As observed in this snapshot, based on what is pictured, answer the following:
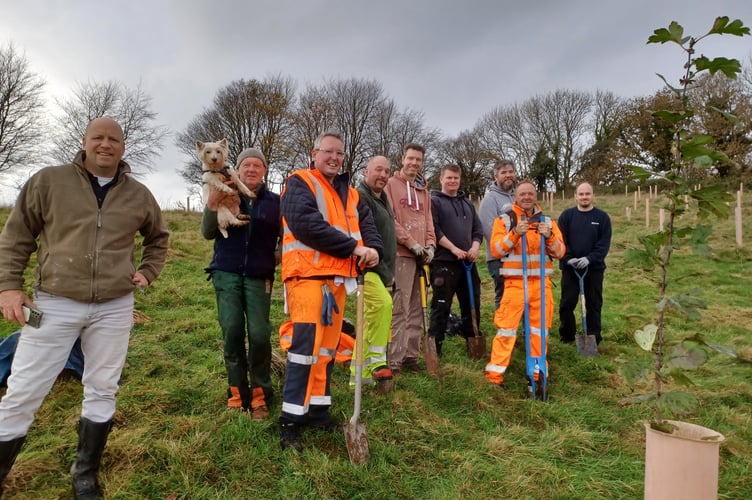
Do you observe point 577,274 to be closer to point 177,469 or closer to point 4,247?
point 177,469

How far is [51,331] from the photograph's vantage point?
259 centimetres

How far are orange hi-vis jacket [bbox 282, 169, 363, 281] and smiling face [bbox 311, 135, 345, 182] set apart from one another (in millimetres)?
58

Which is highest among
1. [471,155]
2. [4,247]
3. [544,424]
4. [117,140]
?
[471,155]

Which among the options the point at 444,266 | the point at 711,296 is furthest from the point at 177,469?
the point at 711,296

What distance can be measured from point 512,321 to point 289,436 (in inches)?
109

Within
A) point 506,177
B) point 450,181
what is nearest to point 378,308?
point 450,181

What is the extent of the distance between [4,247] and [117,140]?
87 centimetres

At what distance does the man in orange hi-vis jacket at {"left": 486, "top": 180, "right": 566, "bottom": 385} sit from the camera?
16.4 feet

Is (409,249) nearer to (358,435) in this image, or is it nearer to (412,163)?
(412,163)

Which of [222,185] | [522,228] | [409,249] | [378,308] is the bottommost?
[378,308]

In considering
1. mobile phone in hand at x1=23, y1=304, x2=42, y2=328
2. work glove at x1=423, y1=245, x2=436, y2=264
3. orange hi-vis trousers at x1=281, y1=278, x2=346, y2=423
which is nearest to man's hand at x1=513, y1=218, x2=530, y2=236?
work glove at x1=423, y1=245, x2=436, y2=264

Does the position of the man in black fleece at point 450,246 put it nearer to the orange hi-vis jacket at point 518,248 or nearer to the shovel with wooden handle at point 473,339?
the shovel with wooden handle at point 473,339

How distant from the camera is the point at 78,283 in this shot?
2.63 meters

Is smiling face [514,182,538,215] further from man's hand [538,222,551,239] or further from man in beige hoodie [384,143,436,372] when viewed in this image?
man in beige hoodie [384,143,436,372]
